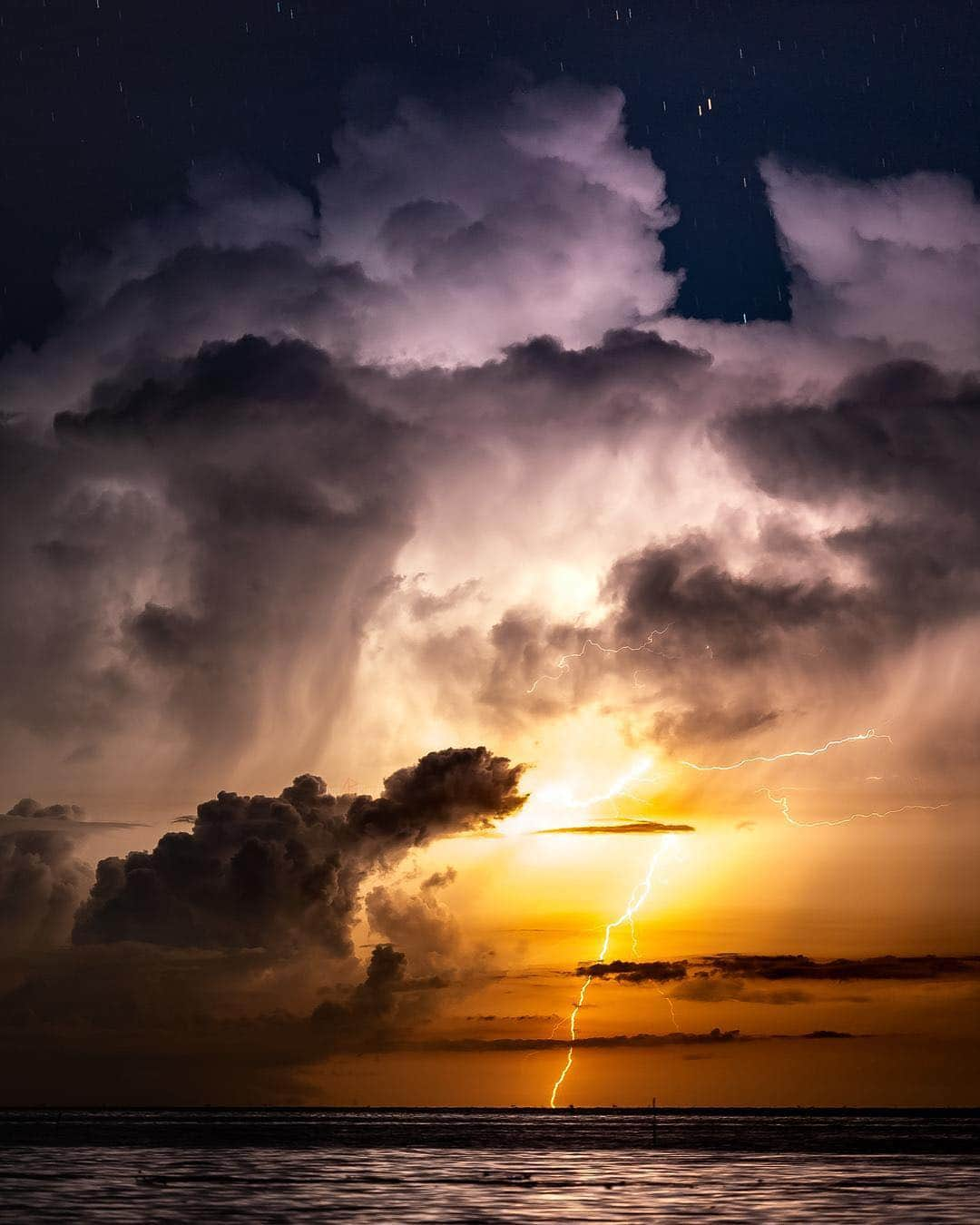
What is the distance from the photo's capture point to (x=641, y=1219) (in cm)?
8906

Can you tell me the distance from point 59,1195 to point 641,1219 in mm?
47523

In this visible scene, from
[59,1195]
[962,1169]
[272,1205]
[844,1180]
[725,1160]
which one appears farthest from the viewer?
[725,1160]

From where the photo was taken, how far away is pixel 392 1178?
454 feet

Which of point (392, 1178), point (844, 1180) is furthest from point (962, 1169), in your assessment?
point (392, 1178)

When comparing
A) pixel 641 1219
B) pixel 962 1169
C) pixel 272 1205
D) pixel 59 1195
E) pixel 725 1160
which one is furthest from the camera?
pixel 725 1160

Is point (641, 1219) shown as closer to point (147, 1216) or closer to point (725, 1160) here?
point (147, 1216)

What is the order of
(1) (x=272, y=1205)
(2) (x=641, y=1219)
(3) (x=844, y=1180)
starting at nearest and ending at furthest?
1. (2) (x=641, y=1219)
2. (1) (x=272, y=1205)
3. (3) (x=844, y=1180)

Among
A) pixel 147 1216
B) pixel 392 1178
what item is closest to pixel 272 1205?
pixel 147 1216

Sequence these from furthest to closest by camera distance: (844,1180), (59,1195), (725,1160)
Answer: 1. (725,1160)
2. (844,1180)
3. (59,1195)

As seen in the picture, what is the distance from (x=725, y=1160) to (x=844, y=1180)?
44.6m

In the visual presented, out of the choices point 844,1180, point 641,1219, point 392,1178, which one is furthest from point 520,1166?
point 641,1219

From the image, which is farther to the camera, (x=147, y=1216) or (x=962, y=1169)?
(x=962, y=1169)

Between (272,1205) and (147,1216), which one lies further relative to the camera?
(272,1205)

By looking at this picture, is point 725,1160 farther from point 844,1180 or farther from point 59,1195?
point 59,1195
